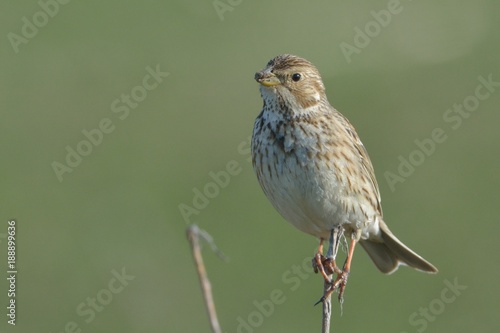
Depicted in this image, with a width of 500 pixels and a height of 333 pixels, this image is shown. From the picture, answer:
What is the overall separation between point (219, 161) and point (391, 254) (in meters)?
3.06

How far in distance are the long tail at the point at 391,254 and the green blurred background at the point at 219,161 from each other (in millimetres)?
1240

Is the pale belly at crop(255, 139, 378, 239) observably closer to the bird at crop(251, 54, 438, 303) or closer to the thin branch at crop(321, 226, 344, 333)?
the bird at crop(251, 54, 438, 303)

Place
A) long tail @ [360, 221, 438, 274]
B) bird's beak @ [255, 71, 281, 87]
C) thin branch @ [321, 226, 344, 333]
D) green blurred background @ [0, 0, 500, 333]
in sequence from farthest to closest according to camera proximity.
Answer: green blurred background @ [0, 0, 500, 333] → long tail @ [360, 221, 438, 274] → bird's beak @ [255, 71, 281, 87] → thin branch @ [321, 226, 344, 333]

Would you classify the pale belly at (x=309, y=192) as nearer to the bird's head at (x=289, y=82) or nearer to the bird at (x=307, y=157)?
the bird at (x=307, y=157)

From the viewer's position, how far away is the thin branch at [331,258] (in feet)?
15.0

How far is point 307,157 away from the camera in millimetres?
5984

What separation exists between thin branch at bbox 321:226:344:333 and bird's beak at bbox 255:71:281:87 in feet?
2.86

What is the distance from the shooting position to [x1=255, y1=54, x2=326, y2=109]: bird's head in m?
6.05

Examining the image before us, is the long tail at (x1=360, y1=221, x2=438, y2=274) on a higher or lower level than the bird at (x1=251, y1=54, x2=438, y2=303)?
lower

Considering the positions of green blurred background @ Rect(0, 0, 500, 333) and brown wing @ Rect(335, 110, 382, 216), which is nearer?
brown wing @ Rect(335, 110, 382, 216)

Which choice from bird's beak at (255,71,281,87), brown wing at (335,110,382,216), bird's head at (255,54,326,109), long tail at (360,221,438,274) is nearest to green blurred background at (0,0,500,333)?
long tail at (360,221,438,274)

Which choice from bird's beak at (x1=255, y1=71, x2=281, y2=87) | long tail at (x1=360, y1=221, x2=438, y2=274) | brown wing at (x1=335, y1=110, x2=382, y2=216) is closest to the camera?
bird's beak at (x1=255, y1=71, x2=281, y2=87)

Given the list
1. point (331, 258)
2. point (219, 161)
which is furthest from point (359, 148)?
point (219, 161)

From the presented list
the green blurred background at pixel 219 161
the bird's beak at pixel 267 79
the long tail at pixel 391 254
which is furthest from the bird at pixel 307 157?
the green blurred background at pixel 219 161
